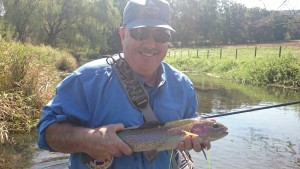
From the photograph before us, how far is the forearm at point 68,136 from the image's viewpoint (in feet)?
9.40

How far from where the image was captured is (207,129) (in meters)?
3.21

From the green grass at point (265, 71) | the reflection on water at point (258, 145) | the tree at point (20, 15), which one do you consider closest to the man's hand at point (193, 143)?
the reflection on water at point (258, 145)

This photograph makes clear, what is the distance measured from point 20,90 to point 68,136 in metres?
9.22

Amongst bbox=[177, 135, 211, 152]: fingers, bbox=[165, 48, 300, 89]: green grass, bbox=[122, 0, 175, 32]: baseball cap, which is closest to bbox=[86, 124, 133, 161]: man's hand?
bbox=[177, 135, 211, 152]: fingers

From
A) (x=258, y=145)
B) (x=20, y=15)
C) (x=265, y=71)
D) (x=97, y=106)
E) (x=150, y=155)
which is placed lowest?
(x=265, y=71)

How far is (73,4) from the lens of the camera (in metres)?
44.8

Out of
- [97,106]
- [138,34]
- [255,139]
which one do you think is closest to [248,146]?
[255,139]

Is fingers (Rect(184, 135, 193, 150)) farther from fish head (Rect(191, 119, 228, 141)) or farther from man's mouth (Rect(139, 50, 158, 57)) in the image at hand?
man's mouth (Rect(139, 50, 158, 57))

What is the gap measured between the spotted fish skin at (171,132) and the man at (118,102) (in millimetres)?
78

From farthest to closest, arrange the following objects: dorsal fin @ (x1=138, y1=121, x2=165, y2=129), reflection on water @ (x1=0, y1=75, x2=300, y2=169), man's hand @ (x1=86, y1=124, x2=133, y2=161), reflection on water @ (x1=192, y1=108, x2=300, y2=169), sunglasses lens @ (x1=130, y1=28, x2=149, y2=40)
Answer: reflection on water @ (x1=192, y1=108, x2=300, y2=169) → reflection on water @ (x1=0, y1=75, x2=300, y2=169) → sunglasses lens @ (x1=130, y1=28, x2=149, y2=40) → dorsal fin @ (x1=138, y1=121, x2=165, y2=129) → man's hand @ (x1=86, y1=124, x2=133, y2=161)

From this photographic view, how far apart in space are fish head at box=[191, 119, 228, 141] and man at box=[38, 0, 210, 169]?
9 centimetres

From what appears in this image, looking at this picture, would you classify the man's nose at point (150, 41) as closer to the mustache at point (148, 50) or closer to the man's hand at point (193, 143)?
the mustache at point (148, 50)

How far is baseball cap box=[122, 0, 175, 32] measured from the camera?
318 centimetres

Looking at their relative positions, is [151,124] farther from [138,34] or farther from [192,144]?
[138,34]
